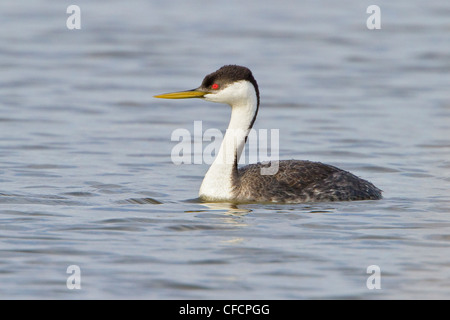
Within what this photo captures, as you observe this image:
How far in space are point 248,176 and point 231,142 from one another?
437 millimetres

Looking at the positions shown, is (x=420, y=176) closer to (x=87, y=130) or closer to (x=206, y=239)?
(x=206, y=239)

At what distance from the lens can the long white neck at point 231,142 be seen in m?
10.8

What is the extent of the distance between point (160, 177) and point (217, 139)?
2.69 metres

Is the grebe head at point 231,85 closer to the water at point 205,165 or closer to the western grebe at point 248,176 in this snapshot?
the western grebe at point 248,176

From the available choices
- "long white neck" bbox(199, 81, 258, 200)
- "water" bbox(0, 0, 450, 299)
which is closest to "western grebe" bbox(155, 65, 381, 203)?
"long white neck" bbox(199, 81, 258, 200)

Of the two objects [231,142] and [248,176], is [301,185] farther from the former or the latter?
[231,142]

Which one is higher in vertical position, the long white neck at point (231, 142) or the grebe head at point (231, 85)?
the grebe head at point (231, 85)

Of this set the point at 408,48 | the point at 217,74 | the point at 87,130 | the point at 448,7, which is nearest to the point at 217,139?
the point at 87,130

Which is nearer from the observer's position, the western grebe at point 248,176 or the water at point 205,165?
the water at point 205,165

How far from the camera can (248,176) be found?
35.7ft

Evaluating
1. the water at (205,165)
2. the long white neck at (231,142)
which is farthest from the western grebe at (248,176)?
the water at (205,165)

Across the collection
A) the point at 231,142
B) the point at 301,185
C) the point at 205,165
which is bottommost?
the point at 205,165

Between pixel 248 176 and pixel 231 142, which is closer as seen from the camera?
pixel 248 176

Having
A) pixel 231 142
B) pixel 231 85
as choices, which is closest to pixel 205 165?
pixel 231 142
